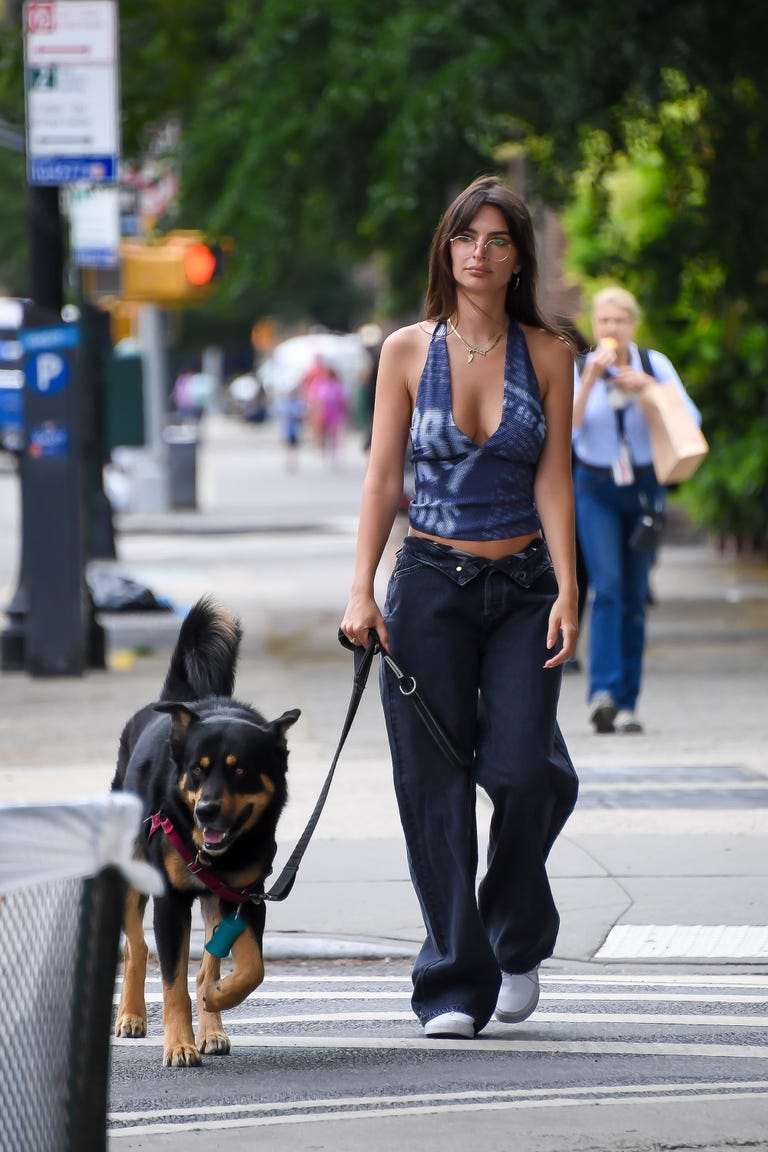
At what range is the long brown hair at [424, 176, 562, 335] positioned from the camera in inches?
199

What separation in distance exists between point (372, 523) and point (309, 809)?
3181mm

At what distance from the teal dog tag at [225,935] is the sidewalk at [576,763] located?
1.34 metres

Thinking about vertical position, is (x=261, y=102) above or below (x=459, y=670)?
above

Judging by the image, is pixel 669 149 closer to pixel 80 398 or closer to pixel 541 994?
pixel 80 398

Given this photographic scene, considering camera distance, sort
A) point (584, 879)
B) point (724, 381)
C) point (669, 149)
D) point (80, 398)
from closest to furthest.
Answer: point (584, 879), point (80, 398), point (669, 149), point (724, 381)

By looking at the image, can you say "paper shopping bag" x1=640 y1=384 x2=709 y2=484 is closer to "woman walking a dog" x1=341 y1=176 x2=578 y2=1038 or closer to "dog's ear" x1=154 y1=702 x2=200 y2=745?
"woman walking a dog" x1=341 y1=176 x2=578 y2=1038

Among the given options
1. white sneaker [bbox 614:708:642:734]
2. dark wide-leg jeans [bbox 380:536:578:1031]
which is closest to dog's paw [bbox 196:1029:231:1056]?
dark wide-leg jeans [bbox 380:536:578:1031]

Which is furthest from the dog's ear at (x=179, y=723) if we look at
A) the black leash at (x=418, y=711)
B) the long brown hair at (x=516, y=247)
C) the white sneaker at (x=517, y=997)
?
the long brown hair at (x=516, y=247)

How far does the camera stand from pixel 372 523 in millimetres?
5160

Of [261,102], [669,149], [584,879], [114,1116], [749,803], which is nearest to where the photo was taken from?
[114,1116]

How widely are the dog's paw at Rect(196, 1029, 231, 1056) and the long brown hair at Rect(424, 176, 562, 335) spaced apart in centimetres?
178

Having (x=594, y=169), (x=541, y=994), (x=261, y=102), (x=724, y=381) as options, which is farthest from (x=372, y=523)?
(x=724, y=381)

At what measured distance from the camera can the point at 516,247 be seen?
16.7 ft

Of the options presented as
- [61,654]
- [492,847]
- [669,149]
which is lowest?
[61,654]
